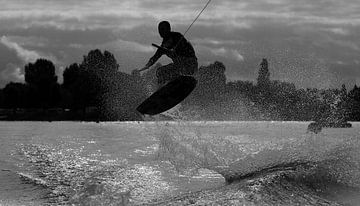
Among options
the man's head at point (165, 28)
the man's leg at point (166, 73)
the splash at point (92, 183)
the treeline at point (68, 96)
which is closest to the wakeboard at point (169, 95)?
the man's leg at point (166, 73)

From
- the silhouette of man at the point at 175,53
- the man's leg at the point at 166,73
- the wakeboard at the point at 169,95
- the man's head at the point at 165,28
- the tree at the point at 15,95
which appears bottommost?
the tree at the point at 15,95

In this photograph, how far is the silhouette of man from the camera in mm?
17844

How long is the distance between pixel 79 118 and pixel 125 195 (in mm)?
165051

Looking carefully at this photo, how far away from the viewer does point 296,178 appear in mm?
15773

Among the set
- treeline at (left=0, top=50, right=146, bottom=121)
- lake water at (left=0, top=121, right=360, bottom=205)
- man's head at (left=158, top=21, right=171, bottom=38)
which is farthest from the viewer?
treeline at (left=0, top=50, right=146, bottom=121)

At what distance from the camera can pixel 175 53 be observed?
17.9m

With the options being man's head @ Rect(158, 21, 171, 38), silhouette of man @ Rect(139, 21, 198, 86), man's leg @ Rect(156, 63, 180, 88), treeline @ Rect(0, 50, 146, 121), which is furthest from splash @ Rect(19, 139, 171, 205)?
treeline @ Rect(0, 50, 146, 121)

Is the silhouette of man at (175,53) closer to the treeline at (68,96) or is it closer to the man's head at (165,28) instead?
the man's head at (165,28)

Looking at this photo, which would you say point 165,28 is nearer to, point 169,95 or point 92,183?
point 169,95

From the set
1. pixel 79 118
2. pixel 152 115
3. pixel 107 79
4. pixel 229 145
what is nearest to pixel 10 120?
pixel 79 118

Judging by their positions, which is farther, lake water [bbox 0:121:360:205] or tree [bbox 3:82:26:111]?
tree [bbox 3:82:26:111]

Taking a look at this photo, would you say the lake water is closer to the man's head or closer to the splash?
the splash

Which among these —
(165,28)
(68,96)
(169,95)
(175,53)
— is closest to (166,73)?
(169,95)

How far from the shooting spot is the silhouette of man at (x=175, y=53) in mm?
17844
